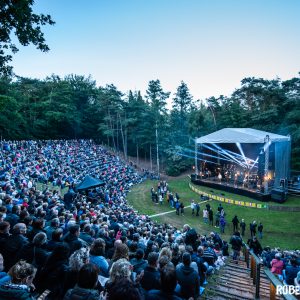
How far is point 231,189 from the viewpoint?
2523 cm

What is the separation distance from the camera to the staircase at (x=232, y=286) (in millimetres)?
5586

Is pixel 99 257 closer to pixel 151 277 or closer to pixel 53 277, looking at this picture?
pixel 53 277

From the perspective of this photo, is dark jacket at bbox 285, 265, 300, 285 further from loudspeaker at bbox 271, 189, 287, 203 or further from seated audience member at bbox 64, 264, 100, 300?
loudspeaker at bbox 271, 189, 287, 203

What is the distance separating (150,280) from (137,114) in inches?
1723

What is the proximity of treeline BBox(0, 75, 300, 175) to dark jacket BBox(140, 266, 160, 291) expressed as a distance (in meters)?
35.9

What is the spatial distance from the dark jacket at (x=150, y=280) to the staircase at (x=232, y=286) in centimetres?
241

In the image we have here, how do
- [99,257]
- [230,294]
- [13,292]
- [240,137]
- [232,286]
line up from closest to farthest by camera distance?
[13,292] < [99,257] < [230,294] < [232,286] < [240,137]

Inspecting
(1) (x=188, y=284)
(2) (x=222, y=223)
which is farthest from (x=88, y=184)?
(1) (x=188, y=284)

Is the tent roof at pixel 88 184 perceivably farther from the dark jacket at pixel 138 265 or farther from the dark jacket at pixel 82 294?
the dark jacket at pixel 82 294

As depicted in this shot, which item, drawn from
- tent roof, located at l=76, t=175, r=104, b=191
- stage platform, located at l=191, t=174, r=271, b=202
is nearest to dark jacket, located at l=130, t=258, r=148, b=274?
tent roof, located at l=76, t=175, r=104, b=191

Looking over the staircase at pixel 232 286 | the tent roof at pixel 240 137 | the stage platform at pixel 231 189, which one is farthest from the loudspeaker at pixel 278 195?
the staircase at pixel 232 286

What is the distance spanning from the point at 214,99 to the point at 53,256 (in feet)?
175


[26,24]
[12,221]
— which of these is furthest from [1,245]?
[26,24]

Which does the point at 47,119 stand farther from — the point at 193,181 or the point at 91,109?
the point at 193,181
